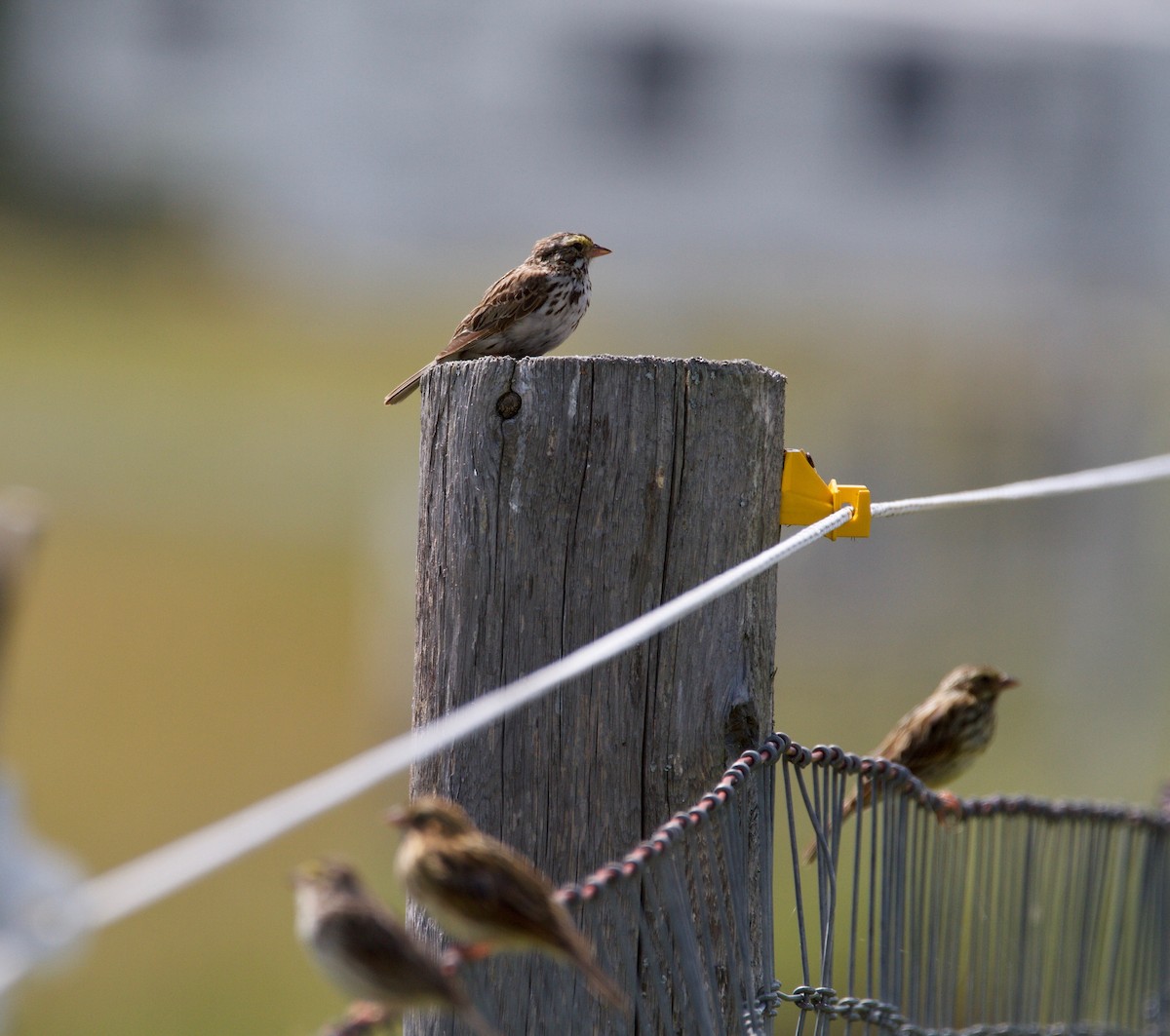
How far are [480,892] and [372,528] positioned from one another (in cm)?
1160

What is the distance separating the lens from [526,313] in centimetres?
455

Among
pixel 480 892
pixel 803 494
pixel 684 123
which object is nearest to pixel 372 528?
pixel 803 494

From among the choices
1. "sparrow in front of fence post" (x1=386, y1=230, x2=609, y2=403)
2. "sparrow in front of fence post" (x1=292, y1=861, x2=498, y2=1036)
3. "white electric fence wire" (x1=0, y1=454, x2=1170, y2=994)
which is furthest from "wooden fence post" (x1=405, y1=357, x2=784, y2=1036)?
"sparrow in front of fence post" (x1=386, y1=230, x2=609, y2=403)

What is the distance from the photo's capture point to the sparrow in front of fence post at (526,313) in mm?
4543

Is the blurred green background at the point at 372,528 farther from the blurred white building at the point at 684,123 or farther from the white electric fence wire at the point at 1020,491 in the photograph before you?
the white electric fence wire at the point at 1020,491

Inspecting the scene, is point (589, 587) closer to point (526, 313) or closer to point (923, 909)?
point (923, 909)

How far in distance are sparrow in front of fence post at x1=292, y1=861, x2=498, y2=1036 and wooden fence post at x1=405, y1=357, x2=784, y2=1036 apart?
0.70 meters

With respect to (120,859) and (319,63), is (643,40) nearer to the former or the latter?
(319,63)

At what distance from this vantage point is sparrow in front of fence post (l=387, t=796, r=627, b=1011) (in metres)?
2.10

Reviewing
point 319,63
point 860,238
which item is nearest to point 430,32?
point 319,63

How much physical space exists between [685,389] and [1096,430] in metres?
12.1

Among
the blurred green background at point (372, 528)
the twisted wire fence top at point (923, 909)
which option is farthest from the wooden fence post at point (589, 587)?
the blurred green background at point (372, 528)

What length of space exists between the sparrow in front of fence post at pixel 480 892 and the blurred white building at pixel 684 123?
2394 cm

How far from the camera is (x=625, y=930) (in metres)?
2.65
